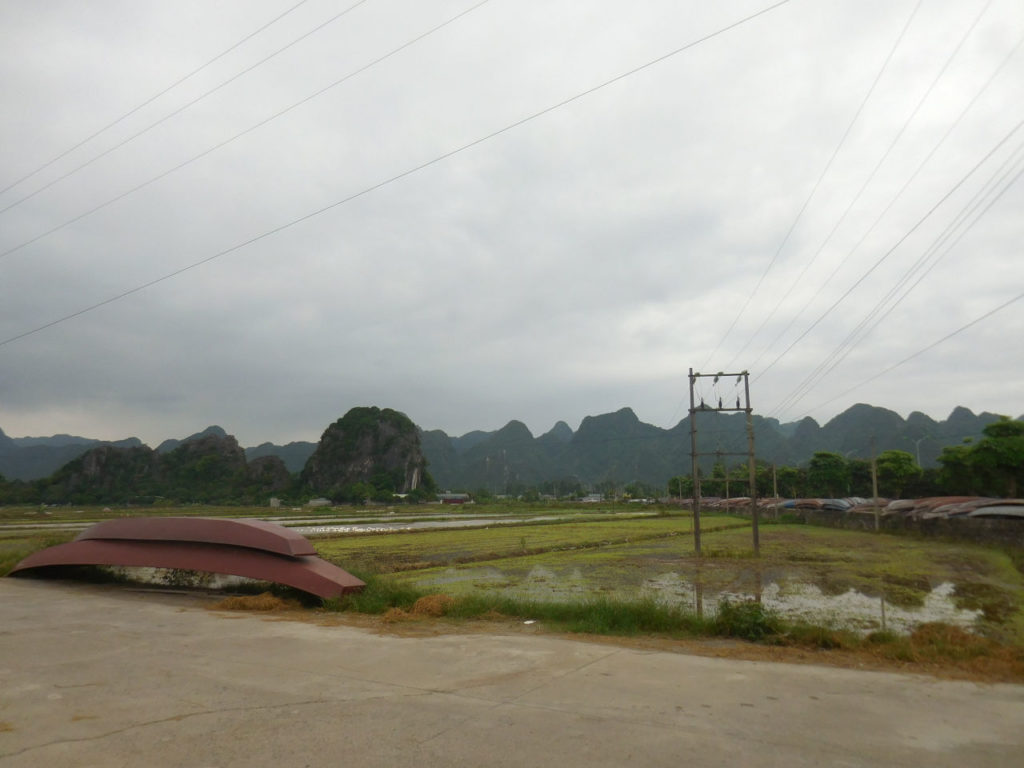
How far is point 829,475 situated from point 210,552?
57.3m

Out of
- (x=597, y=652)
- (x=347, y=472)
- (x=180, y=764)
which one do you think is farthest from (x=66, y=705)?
(x=347, y=472)

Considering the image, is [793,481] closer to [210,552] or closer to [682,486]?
[682,486]

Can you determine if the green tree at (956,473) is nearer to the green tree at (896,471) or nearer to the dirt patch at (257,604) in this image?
the green tree at (896,471)

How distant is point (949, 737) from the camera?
416 cm

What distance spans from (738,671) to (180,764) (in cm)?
451

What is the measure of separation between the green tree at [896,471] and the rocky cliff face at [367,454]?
7121 centimetres

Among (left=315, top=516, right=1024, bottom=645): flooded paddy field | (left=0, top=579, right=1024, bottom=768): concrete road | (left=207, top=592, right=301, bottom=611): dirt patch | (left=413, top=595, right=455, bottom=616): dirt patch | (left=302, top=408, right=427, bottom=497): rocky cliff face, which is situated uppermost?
(left=302, top=408, right=427, bottom=497): rocky cliff face

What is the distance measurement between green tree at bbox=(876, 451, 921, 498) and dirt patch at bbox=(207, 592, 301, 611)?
4852cm

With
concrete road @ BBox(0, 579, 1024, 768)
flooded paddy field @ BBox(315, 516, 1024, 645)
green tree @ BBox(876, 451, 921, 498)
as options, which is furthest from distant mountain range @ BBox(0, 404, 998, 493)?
concrete road @ BBox(0, 579, 1024, 768)

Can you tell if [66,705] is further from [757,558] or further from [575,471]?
[575,471]

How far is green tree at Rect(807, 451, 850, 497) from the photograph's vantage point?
2258 inches

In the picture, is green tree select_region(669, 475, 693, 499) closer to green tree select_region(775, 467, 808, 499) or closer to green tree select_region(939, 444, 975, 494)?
green tree select_region(775, 467, 808, 499)

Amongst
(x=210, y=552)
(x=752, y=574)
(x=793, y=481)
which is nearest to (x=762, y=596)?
(x=752, y=574)

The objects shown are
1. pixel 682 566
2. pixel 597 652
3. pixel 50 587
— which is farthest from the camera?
pixel 682 566
